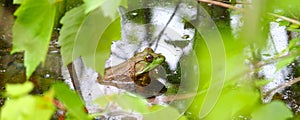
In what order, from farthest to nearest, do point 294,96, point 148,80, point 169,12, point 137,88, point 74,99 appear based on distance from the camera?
point 169,12 → point 294,96 → point 148,80 → point 137,88 → point 74,99

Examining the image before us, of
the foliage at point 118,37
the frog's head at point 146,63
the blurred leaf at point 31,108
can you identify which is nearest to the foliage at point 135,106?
the foliage at point 118,37

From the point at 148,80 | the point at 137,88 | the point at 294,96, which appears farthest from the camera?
the point at 294,96

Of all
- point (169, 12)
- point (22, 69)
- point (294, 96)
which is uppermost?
point (169, 12)

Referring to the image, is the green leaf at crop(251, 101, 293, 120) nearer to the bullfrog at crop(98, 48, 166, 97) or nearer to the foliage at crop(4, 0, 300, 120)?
the foliage at crop(4, 0, 300, 120)

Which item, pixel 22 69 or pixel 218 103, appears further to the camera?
pixel 22 69

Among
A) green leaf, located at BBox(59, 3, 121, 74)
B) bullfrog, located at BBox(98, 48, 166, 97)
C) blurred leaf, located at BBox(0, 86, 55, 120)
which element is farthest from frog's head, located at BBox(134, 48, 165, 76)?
blurred leaf, located at BBox(0, 86, 55, 120)

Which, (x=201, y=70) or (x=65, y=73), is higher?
(x=201, y=70)

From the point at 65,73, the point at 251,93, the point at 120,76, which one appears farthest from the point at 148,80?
the point at 251,93

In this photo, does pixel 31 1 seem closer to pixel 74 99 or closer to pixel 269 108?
pixel 74 99
